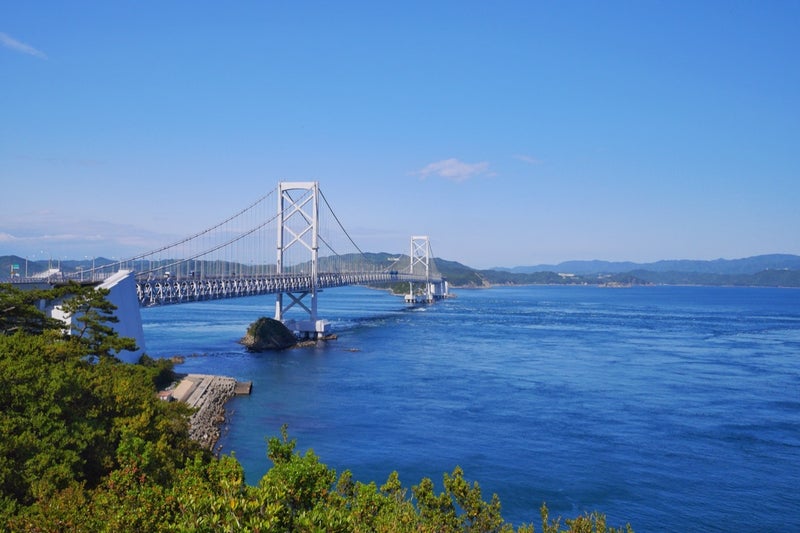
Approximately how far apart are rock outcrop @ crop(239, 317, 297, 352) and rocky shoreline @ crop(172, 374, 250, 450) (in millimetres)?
12551

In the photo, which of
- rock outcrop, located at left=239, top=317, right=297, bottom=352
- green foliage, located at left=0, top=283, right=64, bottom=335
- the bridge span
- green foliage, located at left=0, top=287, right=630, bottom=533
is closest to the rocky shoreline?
green foliage, located at left=0, top=283, right=64, bottom=335

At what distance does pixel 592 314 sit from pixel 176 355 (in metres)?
49.5

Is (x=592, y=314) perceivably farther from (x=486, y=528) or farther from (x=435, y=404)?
(x=486, y=528)

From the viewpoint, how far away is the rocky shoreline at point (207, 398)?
18.5m

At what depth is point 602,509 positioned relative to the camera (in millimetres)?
14172

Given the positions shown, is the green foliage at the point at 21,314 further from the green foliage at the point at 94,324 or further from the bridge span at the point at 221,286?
the bridge span at the point at 221,286

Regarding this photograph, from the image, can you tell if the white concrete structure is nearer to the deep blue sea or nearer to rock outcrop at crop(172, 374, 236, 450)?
rock outcrop at crop(172, 374, 236, 450)

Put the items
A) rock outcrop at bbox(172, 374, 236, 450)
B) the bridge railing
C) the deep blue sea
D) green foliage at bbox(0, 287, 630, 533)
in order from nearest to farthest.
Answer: green foliage at bbox(0, 287, 630, 533) → the deep blue sea → rock outcrop at bbox(172, 374, 236, 450) → the bridge railing

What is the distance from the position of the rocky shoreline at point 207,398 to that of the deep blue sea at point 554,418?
0.49 metres

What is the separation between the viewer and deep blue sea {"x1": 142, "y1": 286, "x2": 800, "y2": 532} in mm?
15078

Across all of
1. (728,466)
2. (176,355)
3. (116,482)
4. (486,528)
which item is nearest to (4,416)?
(116,482)

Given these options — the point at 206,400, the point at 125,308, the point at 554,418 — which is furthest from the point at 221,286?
the point at 554,418

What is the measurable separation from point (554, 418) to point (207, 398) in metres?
11.2

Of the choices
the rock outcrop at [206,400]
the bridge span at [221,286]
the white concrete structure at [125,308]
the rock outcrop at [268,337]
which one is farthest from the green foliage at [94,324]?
the rock outcrop at [268,337]
